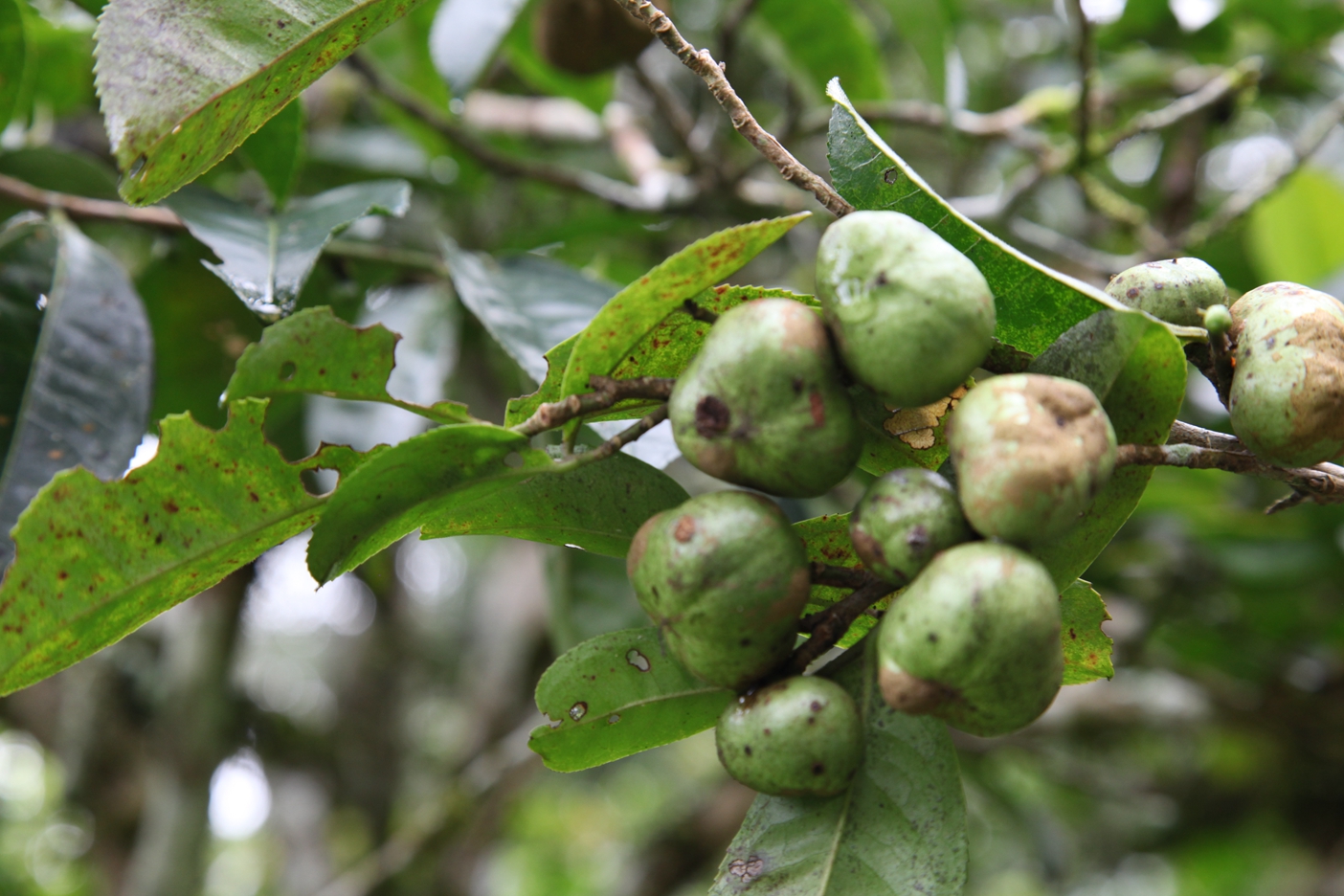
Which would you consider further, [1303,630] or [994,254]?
[1303,630]

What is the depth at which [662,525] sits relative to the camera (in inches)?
25.3

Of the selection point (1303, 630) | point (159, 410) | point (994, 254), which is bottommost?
point (1303, 630)

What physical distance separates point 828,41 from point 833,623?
56.0 inches

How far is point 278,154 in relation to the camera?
1.30 m

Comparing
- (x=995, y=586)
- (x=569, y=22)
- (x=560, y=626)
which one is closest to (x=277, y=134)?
(x=569, y=22)

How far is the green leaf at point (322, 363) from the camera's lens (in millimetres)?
697

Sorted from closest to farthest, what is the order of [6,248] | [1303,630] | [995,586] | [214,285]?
1. [995,586]
2. [6,248]
3. [214,285]
4. [1303,630]

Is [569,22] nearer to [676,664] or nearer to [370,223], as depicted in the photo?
[370,223]

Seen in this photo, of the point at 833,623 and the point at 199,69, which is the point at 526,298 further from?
the point at 833,623

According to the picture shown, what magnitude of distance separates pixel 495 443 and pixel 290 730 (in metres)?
2.97

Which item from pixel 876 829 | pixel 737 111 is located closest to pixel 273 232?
pixel 737 111

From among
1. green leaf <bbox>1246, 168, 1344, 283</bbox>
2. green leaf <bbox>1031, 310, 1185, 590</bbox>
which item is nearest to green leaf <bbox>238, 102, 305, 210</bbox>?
green leaf <bbox>1031, 310, 1185, 590</bbox>

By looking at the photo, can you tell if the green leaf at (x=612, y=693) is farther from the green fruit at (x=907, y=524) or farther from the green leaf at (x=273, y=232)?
the green leaf at (x=273, y=232)

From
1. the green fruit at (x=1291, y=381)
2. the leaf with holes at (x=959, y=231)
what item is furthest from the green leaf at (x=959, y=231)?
the green fruit at (x=1291, y=381)
